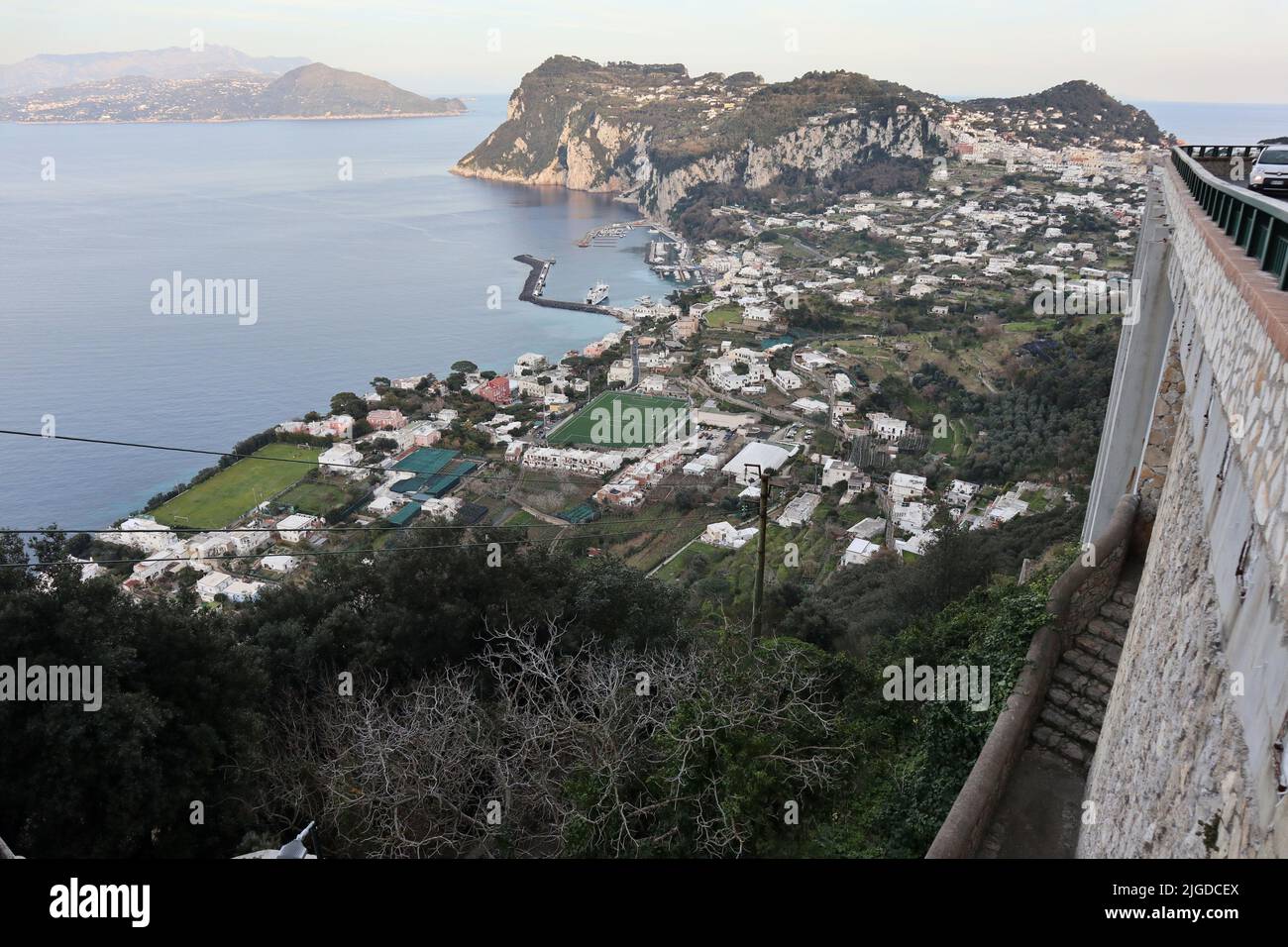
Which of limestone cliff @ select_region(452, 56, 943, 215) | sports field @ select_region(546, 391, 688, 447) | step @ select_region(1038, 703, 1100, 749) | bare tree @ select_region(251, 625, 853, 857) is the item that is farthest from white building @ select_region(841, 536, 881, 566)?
limestone cliff @ select_region(452, 56, 943, 215)

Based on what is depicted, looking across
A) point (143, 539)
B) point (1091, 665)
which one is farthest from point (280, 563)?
point (1091, 665)

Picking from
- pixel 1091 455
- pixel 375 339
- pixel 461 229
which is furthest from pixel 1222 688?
pixel 461 229

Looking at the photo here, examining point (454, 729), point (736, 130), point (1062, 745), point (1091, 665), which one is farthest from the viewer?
point (736, 130)

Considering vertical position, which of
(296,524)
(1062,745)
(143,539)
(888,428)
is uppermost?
(1062,745)

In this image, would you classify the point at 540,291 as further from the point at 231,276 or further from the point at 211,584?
the point at 211,584

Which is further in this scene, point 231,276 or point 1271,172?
point 231,276

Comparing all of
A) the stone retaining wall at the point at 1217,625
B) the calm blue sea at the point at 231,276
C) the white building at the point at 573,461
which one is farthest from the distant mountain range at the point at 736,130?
the stone retaining wall at the point at 1217,625

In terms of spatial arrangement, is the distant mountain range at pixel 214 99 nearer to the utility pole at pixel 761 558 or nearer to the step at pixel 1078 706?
the utility pole at pixel 761 558
